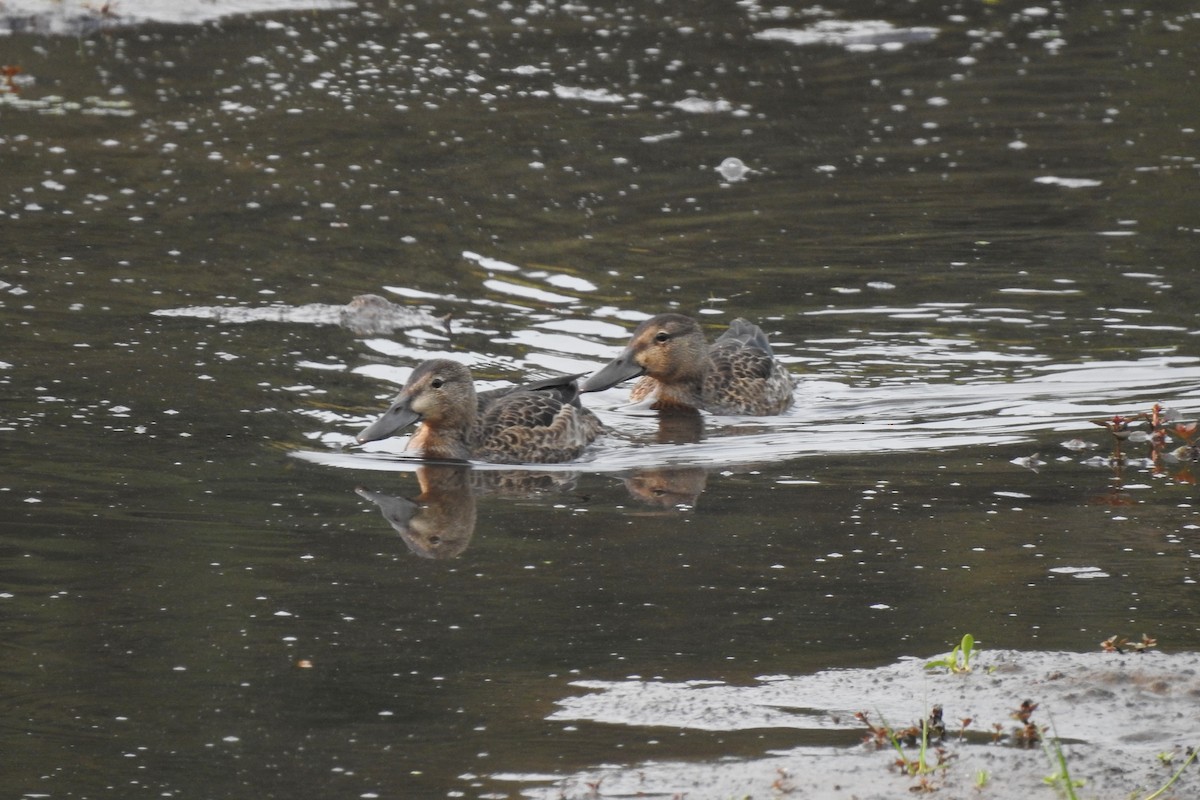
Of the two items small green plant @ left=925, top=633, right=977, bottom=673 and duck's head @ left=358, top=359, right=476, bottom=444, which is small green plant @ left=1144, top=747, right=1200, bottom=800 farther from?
duck's head @ left=358, top=359, right=476, bottom=444

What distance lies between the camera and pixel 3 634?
6.76 meters

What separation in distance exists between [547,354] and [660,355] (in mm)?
985

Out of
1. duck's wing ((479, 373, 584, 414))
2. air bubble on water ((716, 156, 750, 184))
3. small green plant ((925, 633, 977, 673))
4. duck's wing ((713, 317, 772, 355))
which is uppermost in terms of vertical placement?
air bubble on water ((716, 156, 750, 184))

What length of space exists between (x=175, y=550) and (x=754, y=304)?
5897 millimetres

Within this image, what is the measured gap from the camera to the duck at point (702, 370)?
11.0m

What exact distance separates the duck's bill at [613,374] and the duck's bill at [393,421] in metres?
1.70

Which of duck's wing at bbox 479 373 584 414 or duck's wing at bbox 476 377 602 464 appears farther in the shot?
duck's wing at bbox 479 373 584 414

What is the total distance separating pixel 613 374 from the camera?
11.3m

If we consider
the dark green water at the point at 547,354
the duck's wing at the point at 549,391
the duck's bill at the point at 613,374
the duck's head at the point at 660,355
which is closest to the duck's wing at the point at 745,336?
the duck's head at the point at 660,355

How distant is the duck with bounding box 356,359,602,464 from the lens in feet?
32.0

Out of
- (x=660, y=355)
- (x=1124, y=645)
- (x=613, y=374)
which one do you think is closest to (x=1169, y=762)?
(x=1124, y=645)

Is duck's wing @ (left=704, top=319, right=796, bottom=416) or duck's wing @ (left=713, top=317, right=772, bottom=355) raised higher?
duck's wing @ (left=713, top=317, right=772, bottom=355)

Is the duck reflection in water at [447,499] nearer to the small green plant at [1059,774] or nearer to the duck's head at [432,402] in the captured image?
the duck's head at [432,402]

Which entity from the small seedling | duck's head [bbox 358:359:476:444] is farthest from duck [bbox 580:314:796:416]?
the small seedling
